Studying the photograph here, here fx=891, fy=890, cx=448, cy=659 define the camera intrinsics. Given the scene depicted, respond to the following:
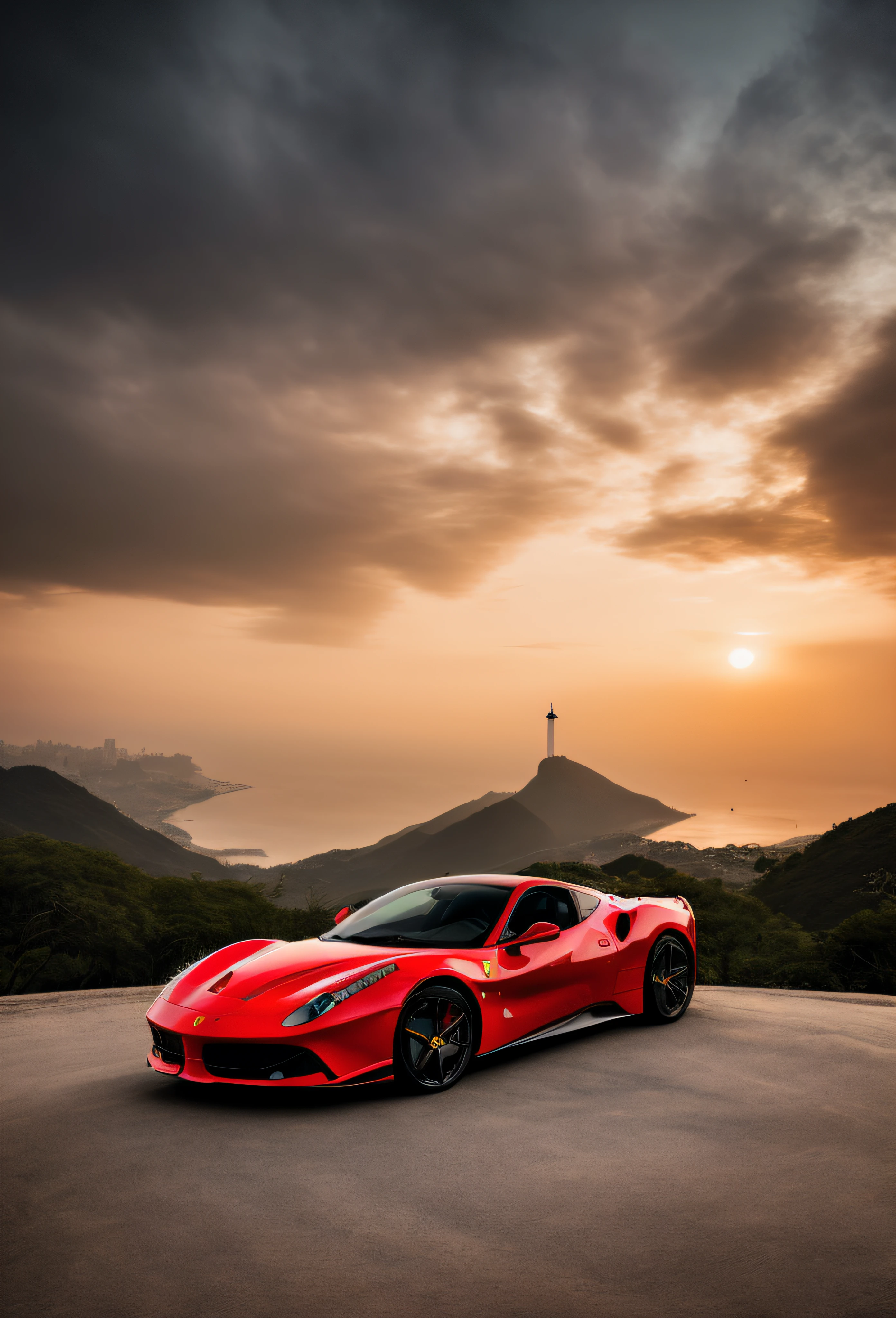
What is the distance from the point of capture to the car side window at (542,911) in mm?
6027

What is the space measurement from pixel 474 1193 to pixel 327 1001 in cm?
142

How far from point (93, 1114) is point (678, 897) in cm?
473

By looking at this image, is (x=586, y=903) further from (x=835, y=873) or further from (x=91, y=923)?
(x=835, y=873)

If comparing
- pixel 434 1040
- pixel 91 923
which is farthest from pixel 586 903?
pixel 91 923

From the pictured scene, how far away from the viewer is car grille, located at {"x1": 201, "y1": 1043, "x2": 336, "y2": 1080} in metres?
4.78

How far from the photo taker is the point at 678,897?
24.6 feet

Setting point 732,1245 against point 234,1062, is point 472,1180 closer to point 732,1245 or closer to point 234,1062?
point 732,1245

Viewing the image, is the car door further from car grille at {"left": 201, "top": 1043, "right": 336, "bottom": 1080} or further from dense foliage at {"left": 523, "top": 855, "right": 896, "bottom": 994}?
dense foliage at {"left": 523, "top": 855, "right": 896, "bottom": 994}

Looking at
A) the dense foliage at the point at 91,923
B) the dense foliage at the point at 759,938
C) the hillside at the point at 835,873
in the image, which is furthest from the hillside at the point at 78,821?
the dense foliage at the point at 91,923

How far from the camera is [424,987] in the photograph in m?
5.16

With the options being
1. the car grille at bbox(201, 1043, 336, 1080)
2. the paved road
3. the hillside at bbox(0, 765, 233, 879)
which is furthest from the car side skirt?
the hillside at bbox(0, 765, 233, 879)

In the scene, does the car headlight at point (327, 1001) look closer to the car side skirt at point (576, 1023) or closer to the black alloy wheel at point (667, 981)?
the car side skirt at point (576, 1023)

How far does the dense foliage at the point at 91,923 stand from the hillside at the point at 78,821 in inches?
4481

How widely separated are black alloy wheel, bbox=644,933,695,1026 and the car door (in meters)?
0.78
